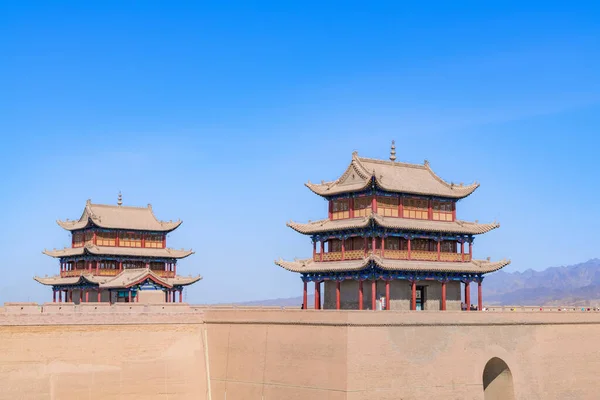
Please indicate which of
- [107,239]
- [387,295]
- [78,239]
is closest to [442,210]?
[387,295]

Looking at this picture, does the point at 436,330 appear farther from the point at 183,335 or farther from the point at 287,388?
the point at 183,335

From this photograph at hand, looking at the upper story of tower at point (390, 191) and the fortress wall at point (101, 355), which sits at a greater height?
the upper story of tower at point (390, 191)

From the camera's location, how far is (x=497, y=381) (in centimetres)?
5809

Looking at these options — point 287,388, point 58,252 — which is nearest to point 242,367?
point 287,388

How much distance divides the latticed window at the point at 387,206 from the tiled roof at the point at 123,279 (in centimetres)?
1941

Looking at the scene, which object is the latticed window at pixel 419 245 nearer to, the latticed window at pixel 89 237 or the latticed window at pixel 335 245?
the latticed window at pixel 335 245

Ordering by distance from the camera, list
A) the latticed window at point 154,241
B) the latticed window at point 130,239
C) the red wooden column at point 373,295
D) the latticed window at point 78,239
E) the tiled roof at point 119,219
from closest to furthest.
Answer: the red wooden column at point 373,295
the tiled roof at point 119,219
the latticed window at point 130,239
the latticed window at point 78,239
the latticed window at point 154,241

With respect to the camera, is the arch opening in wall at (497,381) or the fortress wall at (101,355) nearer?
the fortress wall at (101,355)

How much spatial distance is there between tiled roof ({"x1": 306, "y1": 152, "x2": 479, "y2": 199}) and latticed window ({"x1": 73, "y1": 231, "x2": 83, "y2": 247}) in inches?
1013

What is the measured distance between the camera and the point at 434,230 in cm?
5966

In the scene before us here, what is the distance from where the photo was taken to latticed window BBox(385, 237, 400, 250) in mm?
59156

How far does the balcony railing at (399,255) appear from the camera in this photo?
58344mm

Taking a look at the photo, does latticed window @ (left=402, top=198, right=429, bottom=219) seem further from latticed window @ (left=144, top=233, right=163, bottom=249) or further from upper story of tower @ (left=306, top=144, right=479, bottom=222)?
latticed window @ (left=144, top=233, right=163, bottom=249)

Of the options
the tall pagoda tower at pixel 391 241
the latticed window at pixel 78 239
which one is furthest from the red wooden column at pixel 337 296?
the latticed window at pixel 78 239
